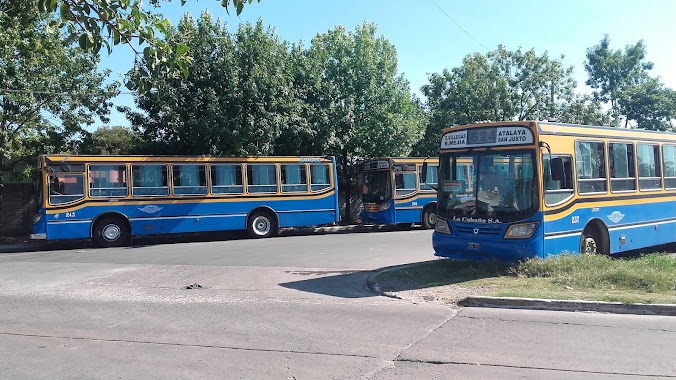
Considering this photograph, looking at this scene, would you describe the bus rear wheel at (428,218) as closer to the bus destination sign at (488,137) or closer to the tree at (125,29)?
the bus destination sign at (488,137)

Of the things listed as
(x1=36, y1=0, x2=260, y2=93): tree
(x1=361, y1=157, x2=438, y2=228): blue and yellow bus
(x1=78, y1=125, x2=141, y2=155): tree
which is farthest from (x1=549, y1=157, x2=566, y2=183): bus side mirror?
(x1=78, y1=125, x2=141, y2=155): tree

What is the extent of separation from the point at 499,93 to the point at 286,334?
82.8 feet

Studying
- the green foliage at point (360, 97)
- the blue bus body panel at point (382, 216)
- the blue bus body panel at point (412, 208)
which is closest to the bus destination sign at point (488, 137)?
the blue bus body panel at point (382, 216)

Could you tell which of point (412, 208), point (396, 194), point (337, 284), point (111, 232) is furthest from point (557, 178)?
point (111, 232)

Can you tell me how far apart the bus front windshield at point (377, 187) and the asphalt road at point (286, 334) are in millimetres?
10831

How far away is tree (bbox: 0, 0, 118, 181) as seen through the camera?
58.5 feet

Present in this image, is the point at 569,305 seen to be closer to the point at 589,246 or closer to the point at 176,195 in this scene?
the point at 589,246

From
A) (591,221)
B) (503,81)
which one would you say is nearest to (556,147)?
(591,221)

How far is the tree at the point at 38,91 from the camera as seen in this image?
58.5 ft

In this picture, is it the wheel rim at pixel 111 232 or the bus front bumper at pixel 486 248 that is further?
the wheel rim at pixel 111 232

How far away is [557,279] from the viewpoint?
9430 mm

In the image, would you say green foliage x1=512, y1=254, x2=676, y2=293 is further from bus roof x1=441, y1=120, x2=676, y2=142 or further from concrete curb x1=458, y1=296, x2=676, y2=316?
bus roof x1=441, y1=120, x2=676, y2=142

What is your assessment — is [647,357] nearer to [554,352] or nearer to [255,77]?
[554,352]

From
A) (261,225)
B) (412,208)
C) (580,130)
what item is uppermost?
(580,130)
